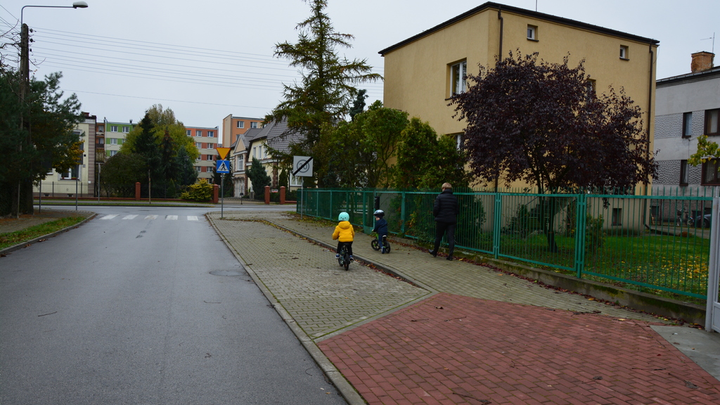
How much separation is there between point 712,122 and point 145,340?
3164 cm

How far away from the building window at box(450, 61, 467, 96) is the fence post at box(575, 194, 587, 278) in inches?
407

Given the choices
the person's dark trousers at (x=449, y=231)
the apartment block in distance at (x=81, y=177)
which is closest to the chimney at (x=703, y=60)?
the person's dark trousers at (x=449, y=231)

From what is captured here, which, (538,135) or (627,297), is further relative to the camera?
(538,135)

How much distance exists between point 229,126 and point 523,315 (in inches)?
4010

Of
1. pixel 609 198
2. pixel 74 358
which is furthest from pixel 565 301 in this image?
pixel 74 358

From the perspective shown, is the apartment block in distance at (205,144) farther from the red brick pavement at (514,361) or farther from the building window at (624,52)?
the red brick pavement at (514,361)

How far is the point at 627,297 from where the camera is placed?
7.22 meters

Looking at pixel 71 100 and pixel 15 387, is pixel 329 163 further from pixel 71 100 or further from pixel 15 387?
pixel 15 387

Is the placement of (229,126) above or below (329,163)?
above

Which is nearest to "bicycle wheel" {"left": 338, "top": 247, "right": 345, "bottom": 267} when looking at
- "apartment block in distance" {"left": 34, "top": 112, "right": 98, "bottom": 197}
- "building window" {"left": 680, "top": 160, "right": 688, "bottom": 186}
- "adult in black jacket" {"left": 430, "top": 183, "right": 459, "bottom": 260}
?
"adult in black jacket" {"left": 430, "top": 183, "right": 459, "bottom": 260}

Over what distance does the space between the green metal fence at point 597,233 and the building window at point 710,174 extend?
70.7ft

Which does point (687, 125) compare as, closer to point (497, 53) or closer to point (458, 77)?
point (458, 77)

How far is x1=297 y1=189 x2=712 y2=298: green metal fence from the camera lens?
650 centimetres

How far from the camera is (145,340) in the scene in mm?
5336
